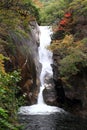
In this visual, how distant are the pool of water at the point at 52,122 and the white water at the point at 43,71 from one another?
1.47 meters

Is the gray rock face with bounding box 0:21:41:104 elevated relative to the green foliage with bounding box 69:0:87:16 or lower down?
lower down

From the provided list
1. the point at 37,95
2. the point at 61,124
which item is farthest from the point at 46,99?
the point at 61,124

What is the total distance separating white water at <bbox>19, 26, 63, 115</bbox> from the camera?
69.9 feet

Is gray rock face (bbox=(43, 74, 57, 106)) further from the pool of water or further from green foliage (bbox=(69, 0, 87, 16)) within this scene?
green foliage (bbox=(69, 0, 87, 16))

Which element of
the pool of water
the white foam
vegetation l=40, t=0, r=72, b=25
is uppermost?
vegetation l=40, t=0, r=72, b=25

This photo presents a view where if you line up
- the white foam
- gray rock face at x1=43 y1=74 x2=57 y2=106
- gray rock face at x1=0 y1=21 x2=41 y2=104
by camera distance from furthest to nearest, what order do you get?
gray rock face at x1=43 y1=74 x2=57 y2=106
the white foam
gray rock face at x1=0 y1=21 x2=41 y2=104

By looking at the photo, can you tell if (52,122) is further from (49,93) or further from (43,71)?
(43,71)

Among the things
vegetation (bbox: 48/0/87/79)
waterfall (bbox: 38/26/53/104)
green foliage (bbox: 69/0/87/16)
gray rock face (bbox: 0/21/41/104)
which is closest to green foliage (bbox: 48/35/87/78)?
vegetation (bbox: 48/0/87/79)

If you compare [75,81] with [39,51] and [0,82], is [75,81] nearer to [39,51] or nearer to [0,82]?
[39,51]

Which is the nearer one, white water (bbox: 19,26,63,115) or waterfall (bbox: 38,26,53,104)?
white water (bbox: 19,26,63,115)

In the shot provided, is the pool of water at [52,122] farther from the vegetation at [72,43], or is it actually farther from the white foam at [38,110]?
the vegetation at [72,43]

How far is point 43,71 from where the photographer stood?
1072 inches

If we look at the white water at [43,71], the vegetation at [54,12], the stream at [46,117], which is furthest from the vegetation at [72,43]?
the vegetation at [54,12]

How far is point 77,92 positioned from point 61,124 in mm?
5585
